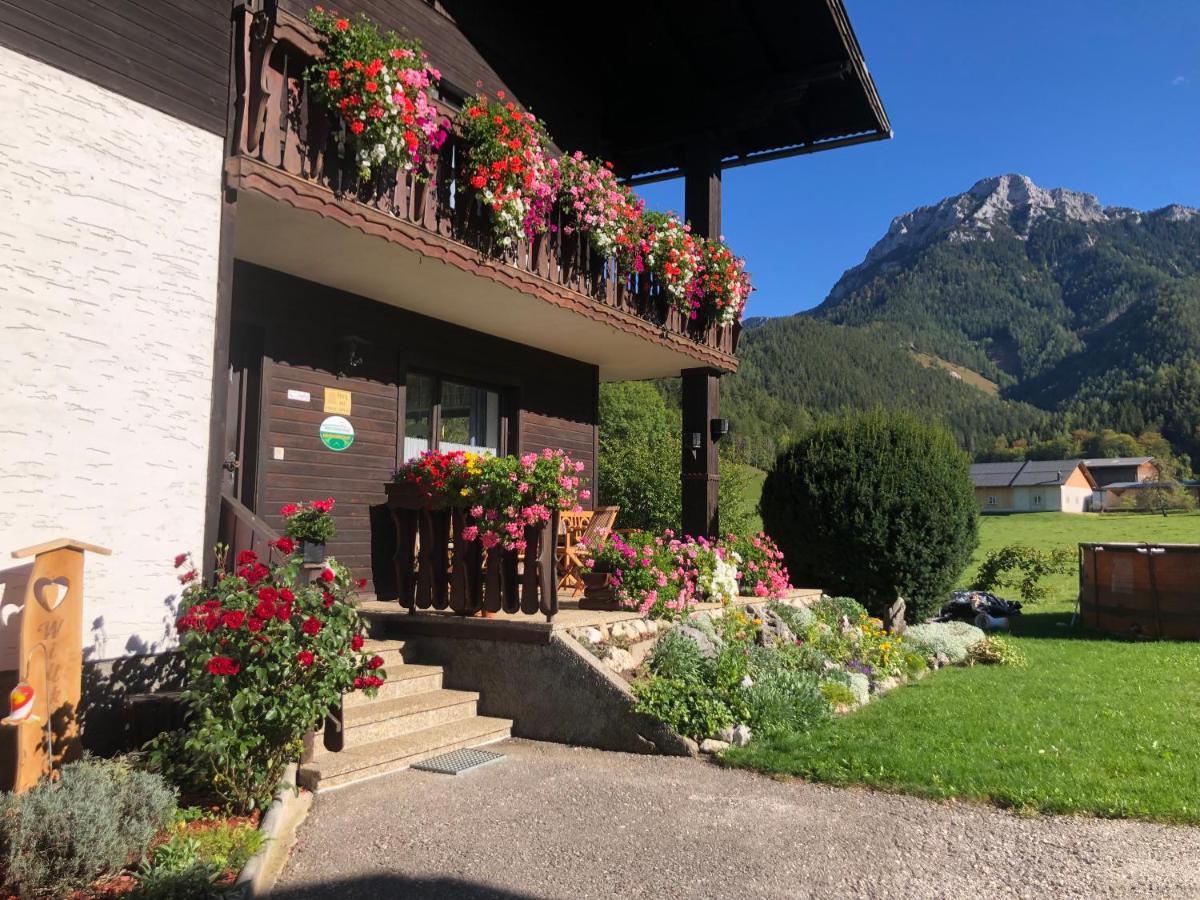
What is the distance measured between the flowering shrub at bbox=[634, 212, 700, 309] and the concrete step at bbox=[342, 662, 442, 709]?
447 centimetres

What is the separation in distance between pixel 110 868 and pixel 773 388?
92.2 meters

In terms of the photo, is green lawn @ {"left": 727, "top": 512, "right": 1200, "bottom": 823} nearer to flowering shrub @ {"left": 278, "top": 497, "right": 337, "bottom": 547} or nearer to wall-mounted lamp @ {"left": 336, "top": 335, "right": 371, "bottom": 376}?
flowering shrub @ {"left": 278, "top": 497, "right": 337, "bottom": 547}

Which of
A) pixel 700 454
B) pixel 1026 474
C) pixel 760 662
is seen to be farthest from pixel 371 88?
pixel 1026 474

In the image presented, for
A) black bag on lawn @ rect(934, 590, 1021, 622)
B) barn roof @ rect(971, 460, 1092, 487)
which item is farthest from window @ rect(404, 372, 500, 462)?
barn roof @ rect(971, 460, 1092, 487)

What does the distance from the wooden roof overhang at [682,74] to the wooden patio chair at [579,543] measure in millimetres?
4685

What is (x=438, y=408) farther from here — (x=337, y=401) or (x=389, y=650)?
(x=389, y=650)

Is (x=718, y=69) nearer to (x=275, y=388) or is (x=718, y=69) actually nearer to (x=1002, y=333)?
(x=275, y=388)

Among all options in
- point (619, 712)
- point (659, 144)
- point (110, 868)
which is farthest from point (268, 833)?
point (659, 144)

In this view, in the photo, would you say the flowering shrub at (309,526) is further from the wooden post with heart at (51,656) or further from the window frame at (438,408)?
the wooden post with heart at (51,656)

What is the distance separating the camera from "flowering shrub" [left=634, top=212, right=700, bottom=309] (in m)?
8.86

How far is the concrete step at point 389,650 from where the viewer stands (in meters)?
6.39

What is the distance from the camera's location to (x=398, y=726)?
18.6ft

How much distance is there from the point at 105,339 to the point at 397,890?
10.4ft

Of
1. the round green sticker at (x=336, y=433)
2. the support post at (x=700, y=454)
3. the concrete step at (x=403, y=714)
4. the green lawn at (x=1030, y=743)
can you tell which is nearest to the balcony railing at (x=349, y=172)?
the round green sticker at (x=336, y=433)
